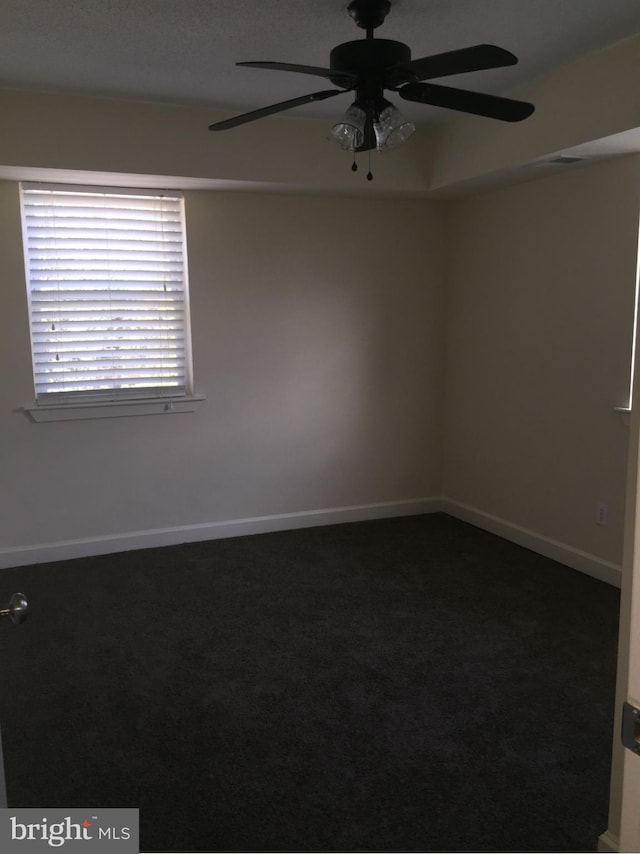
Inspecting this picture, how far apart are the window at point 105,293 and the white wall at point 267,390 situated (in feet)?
0.36

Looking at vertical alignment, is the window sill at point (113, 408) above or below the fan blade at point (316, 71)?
below

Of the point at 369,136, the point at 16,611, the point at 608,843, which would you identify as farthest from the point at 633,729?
the point at 369,136

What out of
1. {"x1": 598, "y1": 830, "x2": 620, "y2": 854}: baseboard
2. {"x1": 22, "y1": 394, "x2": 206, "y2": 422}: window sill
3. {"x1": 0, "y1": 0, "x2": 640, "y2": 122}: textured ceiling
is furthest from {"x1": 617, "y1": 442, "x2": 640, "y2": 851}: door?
{"x1": 22, "y1": 394, "x2": 206, "y2": 422}: window sill

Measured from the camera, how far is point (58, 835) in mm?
1595

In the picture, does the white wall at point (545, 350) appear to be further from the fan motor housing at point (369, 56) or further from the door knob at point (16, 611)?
the door knob at point (16, 611)

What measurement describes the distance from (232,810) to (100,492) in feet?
8.61

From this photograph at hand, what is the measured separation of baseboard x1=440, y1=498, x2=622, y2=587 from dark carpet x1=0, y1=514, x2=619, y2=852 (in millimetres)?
91

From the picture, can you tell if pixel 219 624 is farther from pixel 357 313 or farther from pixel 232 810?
pixel 357 313

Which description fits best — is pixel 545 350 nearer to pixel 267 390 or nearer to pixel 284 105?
pixel 267 390

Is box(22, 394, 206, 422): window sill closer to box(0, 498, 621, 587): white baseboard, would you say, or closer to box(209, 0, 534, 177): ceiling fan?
box(0, 498, 621, 587): white baseboard

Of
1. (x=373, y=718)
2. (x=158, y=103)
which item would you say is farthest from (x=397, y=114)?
(x=373, y=718)

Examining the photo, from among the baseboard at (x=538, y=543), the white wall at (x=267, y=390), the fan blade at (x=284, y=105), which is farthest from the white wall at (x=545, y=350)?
the fan blade at (x=284, y=105)

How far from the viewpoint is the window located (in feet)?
13.5

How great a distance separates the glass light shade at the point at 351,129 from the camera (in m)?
2.40
